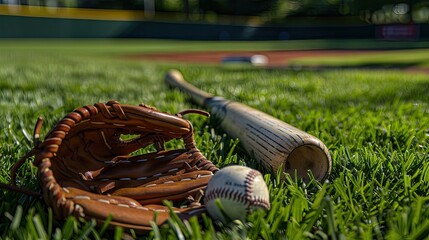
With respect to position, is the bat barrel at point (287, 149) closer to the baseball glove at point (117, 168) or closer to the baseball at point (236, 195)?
the baseball glove at point (117, 168)

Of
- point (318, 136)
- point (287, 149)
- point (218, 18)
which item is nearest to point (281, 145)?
point (287, 149)

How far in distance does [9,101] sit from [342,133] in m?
2.57

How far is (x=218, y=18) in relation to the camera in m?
43.2

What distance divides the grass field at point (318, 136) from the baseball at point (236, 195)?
0.03 m

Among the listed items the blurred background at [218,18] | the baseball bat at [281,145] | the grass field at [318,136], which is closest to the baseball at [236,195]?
the grass field at [318,136]

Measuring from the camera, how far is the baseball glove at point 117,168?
4.69 ft

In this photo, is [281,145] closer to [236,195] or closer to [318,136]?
[236,195]

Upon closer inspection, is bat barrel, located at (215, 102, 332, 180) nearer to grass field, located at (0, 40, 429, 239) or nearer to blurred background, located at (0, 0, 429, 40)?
grass field, located at (0, 40, 429, 239)

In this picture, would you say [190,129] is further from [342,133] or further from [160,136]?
[342,133]

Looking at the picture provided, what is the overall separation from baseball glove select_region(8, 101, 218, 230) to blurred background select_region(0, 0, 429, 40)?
1001 inches

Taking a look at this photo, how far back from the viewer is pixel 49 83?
5.20 m

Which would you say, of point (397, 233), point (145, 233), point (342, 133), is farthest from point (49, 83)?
point (397, 233)

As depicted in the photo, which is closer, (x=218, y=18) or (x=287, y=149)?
(x=287, y=149)

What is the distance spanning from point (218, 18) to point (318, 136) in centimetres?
4150
